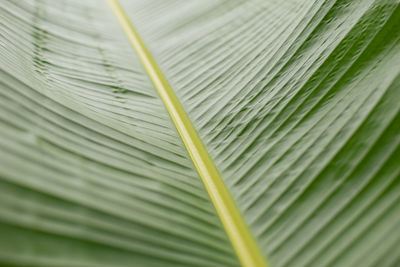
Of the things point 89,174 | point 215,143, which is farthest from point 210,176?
point 89,174

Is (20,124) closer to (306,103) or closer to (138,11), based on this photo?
(306,103)

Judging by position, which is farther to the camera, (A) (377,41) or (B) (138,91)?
(B) (138,91)

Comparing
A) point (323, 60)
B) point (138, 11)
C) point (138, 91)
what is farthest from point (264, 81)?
point (138, 11)

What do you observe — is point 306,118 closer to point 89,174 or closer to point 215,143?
point 215,143
